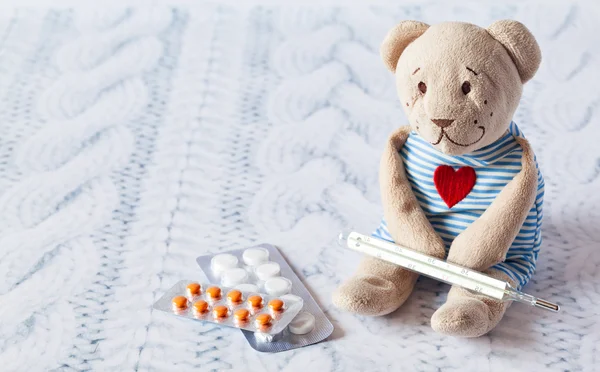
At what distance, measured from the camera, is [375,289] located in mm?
950

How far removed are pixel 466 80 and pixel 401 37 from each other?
109mm

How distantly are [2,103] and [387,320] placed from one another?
34.5 inches

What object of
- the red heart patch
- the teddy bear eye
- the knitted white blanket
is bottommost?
the knitted white blanket

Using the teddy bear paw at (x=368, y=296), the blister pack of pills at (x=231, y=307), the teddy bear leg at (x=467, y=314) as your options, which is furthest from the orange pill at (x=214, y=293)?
the teddy bear leg at (x=467, y=314)

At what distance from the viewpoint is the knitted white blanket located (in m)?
0.93

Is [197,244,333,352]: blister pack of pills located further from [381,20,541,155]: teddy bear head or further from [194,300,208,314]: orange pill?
[381,20,541,155]: teddy bear head

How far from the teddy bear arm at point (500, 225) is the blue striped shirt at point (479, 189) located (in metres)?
0.02

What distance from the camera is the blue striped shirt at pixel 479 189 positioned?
3.15 feet

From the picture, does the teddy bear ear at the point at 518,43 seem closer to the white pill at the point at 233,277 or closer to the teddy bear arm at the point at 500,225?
the teddy bear arm at the point at 500,225

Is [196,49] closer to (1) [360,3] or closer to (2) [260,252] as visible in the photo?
(1) [360,3]

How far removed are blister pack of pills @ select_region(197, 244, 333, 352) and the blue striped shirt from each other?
0.44ft

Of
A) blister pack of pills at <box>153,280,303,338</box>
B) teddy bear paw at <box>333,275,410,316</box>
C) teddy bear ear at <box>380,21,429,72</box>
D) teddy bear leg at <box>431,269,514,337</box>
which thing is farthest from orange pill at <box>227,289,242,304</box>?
teddy bear ear at <box>380,21,429,72</box>

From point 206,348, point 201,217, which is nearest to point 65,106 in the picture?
point 201,217

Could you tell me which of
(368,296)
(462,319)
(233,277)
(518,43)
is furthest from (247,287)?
(518,43)
